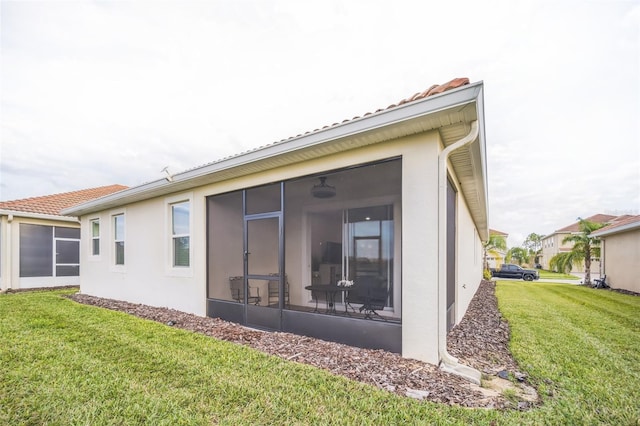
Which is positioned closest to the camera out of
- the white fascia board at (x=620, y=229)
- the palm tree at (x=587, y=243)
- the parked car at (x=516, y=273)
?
the white fascia board at (x=620, y=229)

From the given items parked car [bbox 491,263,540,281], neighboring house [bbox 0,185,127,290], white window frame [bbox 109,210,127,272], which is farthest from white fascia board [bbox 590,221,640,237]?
neighboring house [bbox 0,185,127,290]

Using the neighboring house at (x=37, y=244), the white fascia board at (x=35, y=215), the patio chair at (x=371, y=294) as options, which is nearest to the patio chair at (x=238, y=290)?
the patio chair at (x=371, y=294)

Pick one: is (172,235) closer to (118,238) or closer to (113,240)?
(118,238)

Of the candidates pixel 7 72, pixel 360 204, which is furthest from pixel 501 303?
pixel 7 72

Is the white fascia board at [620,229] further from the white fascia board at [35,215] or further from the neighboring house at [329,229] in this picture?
the white fascia board at [35,215]

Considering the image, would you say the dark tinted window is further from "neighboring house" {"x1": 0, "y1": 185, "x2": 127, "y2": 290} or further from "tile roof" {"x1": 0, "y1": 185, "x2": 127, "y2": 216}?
"tile roof" {"x1": 0, "y1": 185, "x2": 127, "y2": 216}

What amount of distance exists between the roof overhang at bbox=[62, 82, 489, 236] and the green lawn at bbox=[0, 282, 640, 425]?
303 cm

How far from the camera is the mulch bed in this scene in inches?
129

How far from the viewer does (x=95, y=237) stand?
11617 millimetres

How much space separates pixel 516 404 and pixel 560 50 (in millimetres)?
8322

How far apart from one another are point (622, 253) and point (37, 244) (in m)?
26.0

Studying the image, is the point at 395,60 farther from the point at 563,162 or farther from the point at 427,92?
the point at 563,162

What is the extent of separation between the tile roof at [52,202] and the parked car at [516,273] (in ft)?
91.5

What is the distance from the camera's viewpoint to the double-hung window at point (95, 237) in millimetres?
11617
